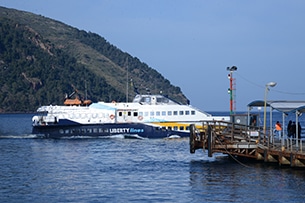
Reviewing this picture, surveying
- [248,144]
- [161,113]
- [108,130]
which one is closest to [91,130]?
[108,130]

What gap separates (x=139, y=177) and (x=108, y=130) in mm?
31072

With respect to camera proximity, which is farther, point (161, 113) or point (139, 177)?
point (161, 113)

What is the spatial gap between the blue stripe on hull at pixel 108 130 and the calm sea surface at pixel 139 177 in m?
11.0

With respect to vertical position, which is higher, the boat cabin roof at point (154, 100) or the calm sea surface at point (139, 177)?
the boat cabin roof at point (154, 100)

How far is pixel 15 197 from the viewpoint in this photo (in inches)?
1240

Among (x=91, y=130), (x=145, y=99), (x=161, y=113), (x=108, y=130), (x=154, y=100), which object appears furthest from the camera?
(x=145, y=99)

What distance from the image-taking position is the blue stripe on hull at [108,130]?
223 ft

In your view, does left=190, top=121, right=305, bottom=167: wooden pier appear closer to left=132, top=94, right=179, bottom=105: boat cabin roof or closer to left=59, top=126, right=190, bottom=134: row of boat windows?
left=59, top=126, right=190, bottom=134: row of boat windows

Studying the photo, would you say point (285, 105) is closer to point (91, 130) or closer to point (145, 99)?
point (145, 99)

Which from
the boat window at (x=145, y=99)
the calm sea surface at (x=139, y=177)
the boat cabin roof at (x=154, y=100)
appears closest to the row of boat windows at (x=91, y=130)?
the boat cabin roof at (x=154, y=100)

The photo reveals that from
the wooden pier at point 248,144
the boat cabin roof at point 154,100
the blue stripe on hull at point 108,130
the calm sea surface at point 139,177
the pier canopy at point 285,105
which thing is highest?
the boat cabin roof at point 154,100

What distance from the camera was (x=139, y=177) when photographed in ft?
124

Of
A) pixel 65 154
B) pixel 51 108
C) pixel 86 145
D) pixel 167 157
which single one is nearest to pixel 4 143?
pixel 51 108

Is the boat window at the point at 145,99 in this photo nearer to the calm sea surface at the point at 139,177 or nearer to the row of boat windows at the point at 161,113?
the row of boat windows at the point at 161,113
